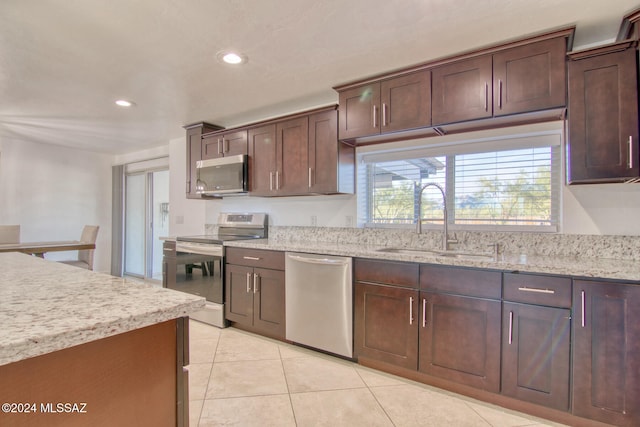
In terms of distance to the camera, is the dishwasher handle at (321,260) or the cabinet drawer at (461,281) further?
the dishwasher handle at (321,260)

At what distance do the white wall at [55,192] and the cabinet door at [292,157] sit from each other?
13.7 ft

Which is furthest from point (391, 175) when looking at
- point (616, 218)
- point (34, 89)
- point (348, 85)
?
point (34, 89)

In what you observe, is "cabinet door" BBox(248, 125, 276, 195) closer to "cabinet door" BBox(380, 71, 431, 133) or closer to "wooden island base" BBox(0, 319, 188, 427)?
"cabinet door" BBox(380, 71, 431, 133)

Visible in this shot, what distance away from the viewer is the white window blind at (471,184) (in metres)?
2.30

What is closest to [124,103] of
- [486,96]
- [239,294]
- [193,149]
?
[193,149]

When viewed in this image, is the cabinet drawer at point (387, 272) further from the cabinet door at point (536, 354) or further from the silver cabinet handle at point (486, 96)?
the silver cabinet handle at point (486, 96)

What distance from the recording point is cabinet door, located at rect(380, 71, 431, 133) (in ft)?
7.51

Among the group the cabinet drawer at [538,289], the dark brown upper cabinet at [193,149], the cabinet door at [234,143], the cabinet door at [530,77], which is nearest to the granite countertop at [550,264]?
the cabinet drawer at [538,289]

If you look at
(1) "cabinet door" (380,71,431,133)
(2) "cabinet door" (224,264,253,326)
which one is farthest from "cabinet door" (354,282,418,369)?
(1) "cabinet door" (380,71,431,133)

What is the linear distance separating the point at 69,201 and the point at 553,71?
257 inches

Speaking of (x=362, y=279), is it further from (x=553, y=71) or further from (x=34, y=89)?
(x=34, y=89)

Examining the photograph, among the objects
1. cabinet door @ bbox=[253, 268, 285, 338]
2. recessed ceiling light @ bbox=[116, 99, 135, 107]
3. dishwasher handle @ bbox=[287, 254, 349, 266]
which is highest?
recessed ceiling light @ bbox=[116, 99, 135, 107]

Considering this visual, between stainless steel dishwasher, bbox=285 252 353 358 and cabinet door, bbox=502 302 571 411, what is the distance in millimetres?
1037

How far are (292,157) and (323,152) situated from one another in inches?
14.7
